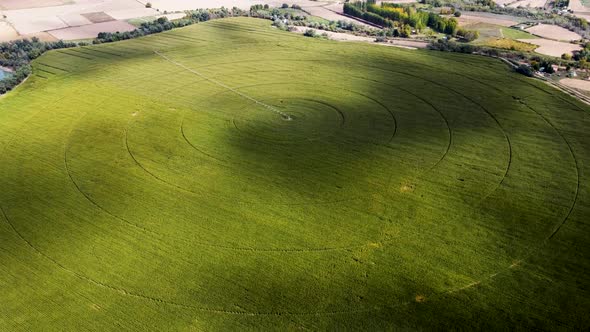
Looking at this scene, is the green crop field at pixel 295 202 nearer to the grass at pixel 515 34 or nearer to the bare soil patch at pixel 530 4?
the grass at pixel 515 34

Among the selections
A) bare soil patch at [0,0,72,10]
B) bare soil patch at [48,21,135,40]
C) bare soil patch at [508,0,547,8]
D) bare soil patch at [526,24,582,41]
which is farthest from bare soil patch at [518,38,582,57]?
bare soil patch at [0,0,72,10]

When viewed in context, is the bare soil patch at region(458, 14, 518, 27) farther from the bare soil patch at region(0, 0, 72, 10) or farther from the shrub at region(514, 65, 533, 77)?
the bare soil patch at region(0, 0, 72, 10)

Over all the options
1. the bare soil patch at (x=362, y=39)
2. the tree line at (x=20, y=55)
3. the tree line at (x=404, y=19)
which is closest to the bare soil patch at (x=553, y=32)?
the tree line at (x=404, y=19)

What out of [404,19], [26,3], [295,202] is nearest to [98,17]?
[26,3]

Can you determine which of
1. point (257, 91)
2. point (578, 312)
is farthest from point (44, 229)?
point (578, 312)

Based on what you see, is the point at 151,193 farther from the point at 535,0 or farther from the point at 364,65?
the point at 535,0

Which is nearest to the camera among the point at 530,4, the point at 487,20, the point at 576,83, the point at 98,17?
the point at 576,83

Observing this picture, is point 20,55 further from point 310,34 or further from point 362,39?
point 362,39
